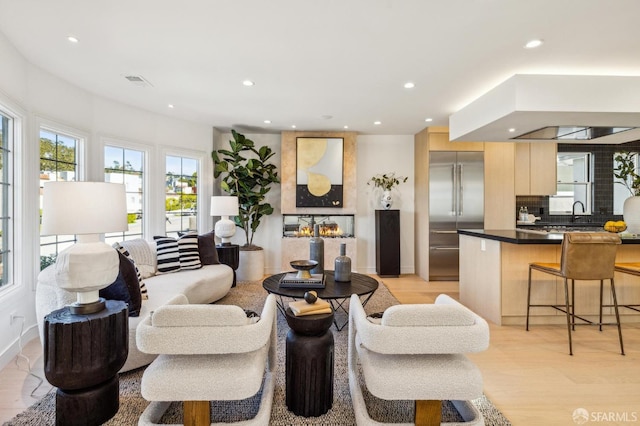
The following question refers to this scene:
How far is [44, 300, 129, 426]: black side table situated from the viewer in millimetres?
1826

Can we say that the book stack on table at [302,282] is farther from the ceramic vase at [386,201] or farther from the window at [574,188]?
the window at [574,188]

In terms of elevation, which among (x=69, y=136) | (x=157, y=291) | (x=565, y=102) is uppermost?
(x=565, y=102)

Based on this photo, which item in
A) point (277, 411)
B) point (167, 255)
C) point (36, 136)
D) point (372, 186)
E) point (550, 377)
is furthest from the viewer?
point (372, 186)

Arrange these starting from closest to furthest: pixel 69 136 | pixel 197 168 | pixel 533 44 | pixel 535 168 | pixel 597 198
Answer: pixel 533 44
pixel 69 136
pixel 535 168
pixel 197 168
pixel 597 198

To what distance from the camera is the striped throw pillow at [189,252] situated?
13.1ft

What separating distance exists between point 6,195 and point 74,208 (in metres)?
1.74

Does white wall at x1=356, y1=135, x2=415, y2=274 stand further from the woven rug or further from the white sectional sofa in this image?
the woven rug

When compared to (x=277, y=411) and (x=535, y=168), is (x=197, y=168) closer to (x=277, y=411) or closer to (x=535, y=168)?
(x=277, y=411)

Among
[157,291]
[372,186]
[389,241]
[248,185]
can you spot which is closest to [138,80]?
[157,291]

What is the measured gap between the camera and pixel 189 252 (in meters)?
4.06

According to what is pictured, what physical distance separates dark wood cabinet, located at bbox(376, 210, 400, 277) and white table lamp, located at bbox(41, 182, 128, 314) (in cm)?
440

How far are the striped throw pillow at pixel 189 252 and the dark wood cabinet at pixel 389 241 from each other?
3.07m

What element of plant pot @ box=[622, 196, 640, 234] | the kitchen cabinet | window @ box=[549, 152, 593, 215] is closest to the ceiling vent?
the kitchen cabinet

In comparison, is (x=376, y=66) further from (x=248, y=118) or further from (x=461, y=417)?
(x=461, y=417)
